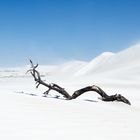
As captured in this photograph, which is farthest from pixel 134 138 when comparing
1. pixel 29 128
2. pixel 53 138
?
pixel 29 128

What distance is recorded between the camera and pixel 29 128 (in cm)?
605

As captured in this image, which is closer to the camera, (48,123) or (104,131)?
(104,131)

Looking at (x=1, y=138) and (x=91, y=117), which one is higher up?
(x=91, y=117)

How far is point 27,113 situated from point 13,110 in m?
0.40

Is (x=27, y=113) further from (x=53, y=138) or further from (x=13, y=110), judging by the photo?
(x=53, y=138)

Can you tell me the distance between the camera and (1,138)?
520 centimetres

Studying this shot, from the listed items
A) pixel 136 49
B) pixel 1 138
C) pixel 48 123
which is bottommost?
pixel 1 138

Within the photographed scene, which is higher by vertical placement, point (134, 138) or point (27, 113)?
point (27, 113)

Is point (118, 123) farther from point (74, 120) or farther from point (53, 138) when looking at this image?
point (53, 138)

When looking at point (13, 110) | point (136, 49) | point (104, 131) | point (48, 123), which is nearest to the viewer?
point (104, 131)

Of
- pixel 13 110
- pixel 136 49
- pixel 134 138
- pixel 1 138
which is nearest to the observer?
pixel 1 138

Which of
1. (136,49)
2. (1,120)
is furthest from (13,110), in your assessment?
(136,49)

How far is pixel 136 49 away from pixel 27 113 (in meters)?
75.2

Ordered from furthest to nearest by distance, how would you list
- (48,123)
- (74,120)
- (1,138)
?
1. (74,120)
2. (48,123)
3. (1,138)
